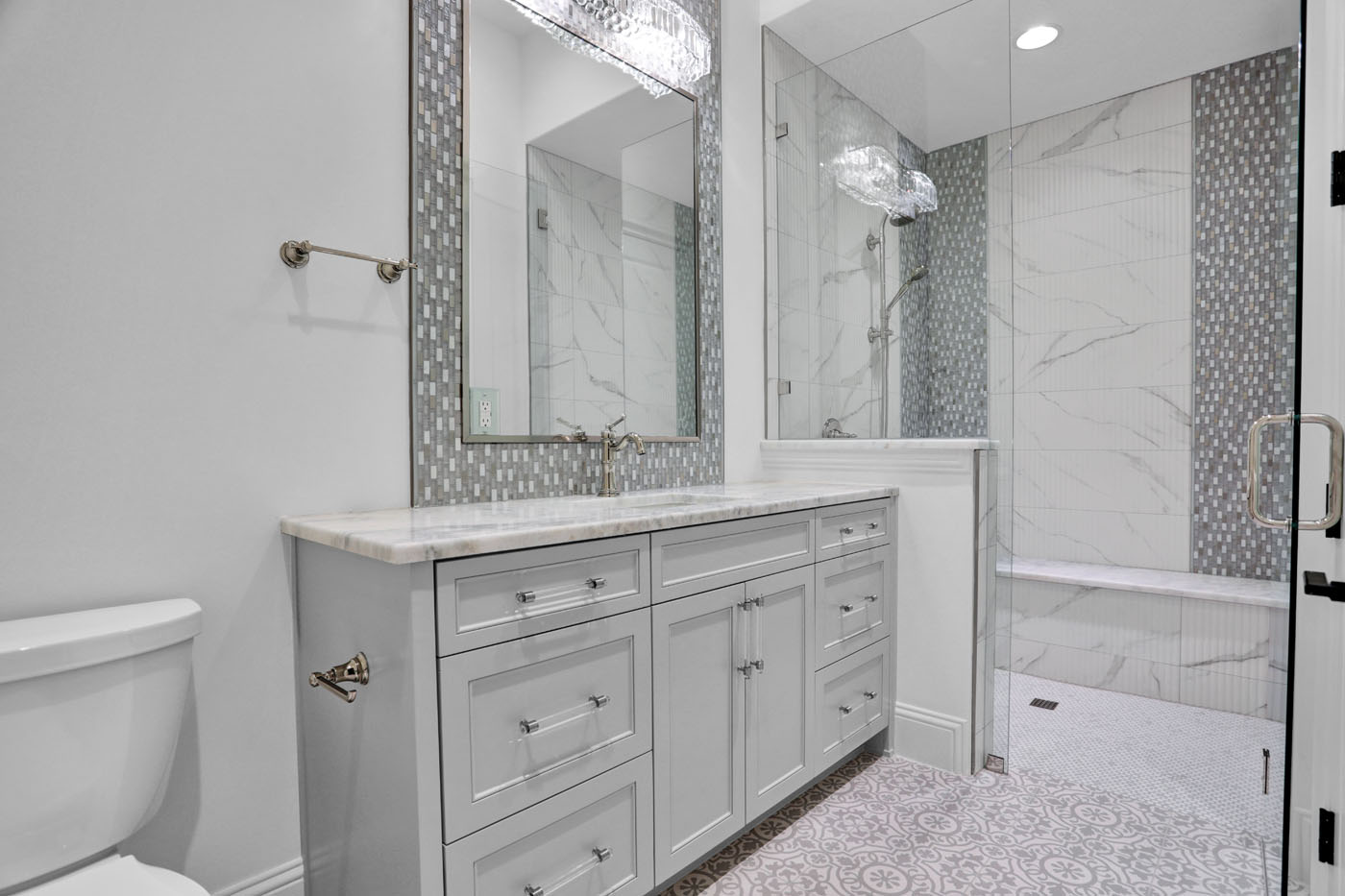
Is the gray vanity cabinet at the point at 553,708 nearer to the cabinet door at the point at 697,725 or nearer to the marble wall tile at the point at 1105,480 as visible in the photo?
the cabinet door at the point at 697,725

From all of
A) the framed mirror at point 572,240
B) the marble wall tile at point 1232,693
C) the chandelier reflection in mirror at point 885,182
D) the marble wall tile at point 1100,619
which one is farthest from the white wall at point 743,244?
the marble wall tile at point 1232,693

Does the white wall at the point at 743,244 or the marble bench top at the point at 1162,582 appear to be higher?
the white wall at the point at 743,244

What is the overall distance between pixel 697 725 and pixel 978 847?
0.84m

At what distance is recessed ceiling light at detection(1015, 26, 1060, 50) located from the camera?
102 inches

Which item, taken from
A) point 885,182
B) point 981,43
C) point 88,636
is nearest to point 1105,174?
point 981,43

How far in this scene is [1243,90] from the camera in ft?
9.72

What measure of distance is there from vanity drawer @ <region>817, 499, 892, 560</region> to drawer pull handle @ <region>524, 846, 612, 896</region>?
0.92m

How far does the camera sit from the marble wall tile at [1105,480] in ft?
10.1

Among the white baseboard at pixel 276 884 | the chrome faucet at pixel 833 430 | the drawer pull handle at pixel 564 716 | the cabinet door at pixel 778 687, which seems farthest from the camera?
the chrome faucet at pixel 833 430

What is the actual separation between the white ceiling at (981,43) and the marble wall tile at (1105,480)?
171cm

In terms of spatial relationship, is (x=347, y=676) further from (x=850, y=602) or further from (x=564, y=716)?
(x=850, y=602)

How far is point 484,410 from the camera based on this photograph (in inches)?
68.1

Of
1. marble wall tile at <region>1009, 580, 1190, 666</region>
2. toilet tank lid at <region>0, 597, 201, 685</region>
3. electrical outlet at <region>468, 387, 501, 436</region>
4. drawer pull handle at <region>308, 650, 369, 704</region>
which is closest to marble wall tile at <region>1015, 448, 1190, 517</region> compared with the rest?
marble wall tile at <region>1009, 580, 1190, 666</region>

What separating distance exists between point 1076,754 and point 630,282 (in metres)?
2.11
